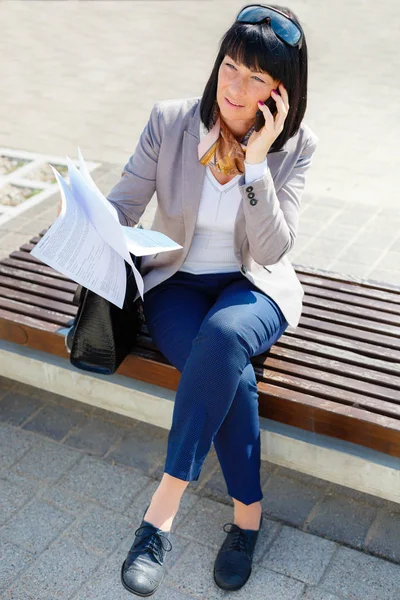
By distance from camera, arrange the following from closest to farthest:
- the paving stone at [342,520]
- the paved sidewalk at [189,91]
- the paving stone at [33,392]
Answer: the paving stone at [342,520]
the paving stone at [33,392]
the paved sidewalk at [189,91]

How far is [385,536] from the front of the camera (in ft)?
9.87

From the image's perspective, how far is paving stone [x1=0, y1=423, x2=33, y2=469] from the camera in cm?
344

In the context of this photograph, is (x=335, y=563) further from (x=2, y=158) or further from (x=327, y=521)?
(x=2, y=158)

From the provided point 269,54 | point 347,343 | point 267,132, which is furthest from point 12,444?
point 269,54

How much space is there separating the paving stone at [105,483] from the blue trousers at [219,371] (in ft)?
1.77

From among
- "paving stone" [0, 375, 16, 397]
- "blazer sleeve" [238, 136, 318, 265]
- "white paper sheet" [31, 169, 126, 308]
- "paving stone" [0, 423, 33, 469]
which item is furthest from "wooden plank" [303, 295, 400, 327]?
"paving stone" [0, 375, 16, 397]

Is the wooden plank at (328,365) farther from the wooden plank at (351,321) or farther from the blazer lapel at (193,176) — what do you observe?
the blazer lapel at (193,176)

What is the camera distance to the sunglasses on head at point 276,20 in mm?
2717

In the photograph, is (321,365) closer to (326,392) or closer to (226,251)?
(326,392)

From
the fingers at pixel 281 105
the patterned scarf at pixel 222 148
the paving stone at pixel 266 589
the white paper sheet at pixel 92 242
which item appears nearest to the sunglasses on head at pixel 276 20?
the fingers at pixel 281 105

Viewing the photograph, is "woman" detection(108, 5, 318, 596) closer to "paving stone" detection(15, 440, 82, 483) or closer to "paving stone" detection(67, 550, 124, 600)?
"paving stone" detection(67, 550, 124, 600)

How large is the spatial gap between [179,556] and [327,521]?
0.57 metres

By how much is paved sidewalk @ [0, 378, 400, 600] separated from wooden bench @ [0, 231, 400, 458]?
43cm

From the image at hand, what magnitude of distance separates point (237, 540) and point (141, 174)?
1366mm
